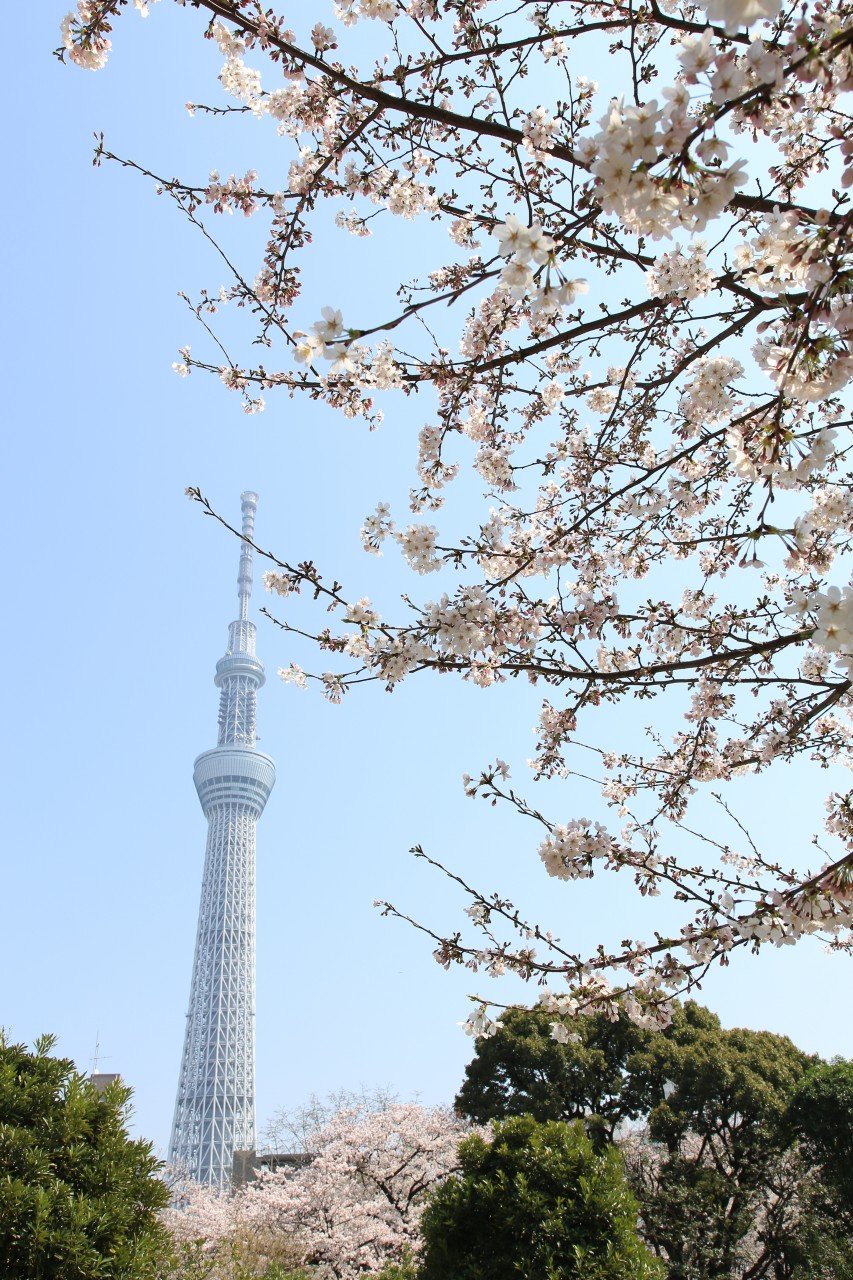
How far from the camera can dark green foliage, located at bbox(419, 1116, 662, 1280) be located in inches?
164

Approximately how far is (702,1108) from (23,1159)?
1281 centimetres

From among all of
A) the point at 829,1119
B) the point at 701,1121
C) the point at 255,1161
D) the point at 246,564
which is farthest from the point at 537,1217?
the point at 246,564

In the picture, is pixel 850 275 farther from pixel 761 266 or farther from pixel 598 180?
pixel 598 180

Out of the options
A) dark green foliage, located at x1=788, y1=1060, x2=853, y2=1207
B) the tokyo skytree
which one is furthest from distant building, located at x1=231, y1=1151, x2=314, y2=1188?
dark green foliage, located at x1=788, y1=1060, x2=853, y2=1207

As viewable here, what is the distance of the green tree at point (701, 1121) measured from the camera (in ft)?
36.5

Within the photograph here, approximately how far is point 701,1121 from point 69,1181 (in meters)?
12.6

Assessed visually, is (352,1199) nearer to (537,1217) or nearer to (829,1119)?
(829,1119)

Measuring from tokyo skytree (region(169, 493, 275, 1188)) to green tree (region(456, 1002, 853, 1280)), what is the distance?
25454 mm

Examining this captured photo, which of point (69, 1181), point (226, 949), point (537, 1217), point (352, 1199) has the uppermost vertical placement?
point (226, 949)

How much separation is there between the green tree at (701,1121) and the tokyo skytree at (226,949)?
25454 millimetres

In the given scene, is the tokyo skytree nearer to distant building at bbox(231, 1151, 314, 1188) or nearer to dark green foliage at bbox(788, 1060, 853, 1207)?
distant building at bbox(231, 1151, 314, 1188)

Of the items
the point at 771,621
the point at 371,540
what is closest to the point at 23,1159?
the point at 371,540

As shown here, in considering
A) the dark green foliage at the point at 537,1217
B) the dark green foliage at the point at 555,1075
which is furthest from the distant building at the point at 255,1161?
the dark green foliage at the point at 537,1217

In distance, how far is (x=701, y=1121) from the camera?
13289 millimetres
